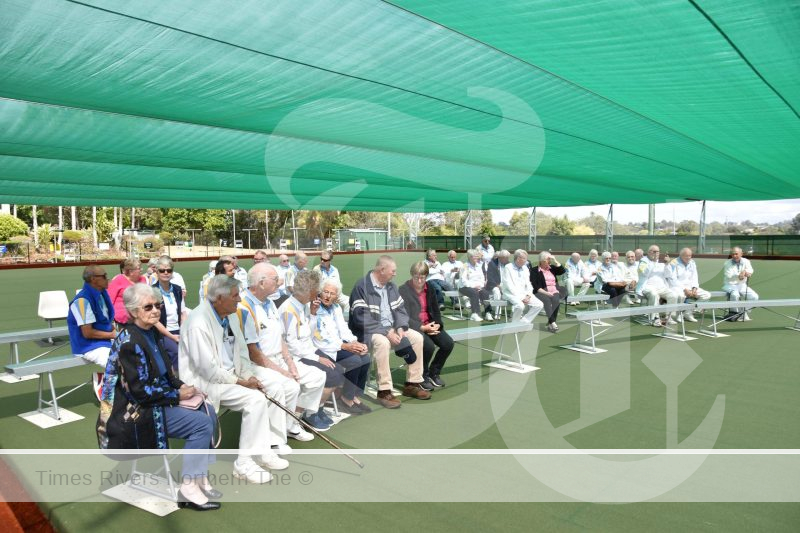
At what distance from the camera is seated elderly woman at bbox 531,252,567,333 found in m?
9.02

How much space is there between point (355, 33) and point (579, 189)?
10.9 metres

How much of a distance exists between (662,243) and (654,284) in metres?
20.2

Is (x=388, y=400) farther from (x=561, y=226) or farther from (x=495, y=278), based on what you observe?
(x=561, y=226)

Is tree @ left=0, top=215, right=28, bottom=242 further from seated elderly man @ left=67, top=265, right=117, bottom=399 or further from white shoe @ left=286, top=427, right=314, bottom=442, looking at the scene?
white shoe @ left=286, top=427, right=314, bottom=442

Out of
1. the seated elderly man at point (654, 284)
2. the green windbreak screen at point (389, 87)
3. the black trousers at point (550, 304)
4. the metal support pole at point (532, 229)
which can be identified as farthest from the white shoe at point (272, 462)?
the metal support pole at point (532, 229)

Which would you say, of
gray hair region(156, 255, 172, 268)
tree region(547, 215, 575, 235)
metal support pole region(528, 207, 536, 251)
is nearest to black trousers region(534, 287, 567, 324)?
gray hair region(156, 255, 172, 268)

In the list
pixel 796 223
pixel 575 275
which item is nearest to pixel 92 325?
pixel 575 275

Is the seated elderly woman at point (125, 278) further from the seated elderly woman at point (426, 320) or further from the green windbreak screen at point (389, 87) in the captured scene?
the seated elderly woman at point (426, 320)

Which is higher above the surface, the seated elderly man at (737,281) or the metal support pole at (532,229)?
the metal support pole at (532,229)

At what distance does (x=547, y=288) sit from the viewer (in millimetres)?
9227

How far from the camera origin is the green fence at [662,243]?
24192mm

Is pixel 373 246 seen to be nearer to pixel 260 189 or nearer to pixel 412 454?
pixel 260 189

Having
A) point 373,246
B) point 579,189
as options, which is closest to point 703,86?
point 579,189

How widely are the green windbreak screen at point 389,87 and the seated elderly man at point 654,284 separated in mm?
1835
